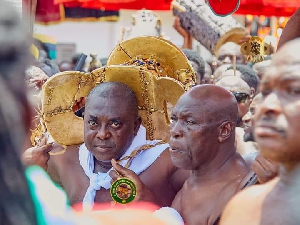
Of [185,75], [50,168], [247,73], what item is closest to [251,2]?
[247,73]

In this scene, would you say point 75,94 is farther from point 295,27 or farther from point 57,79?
point 295,27

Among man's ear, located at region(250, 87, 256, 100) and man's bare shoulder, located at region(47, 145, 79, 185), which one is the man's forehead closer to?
man's bare shoulder, located at region(47, 145, 79, 185)

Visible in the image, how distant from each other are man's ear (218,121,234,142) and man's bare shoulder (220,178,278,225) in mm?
863

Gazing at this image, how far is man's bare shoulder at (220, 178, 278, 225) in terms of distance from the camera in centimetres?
159

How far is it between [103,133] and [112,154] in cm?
12

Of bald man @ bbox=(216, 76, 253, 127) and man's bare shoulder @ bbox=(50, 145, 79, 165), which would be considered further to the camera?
bald man @ bbox=(216, 76, 253, 127)

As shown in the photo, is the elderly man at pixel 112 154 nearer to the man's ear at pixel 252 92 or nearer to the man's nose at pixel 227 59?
the man's ear at pixel 252 92

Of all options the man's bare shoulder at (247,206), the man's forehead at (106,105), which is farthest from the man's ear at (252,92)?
the man's bare shoulder at (247,206)

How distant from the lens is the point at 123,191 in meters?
2.71

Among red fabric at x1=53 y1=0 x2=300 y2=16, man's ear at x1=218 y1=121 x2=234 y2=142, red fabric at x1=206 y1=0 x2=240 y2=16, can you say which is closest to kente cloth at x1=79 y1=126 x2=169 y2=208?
man's ear at x1=218 y1=121 x2=234 y2=142

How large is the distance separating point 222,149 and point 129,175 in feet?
1.52

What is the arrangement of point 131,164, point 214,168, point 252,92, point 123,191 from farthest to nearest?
point 252,92 < point 131,164 < point 123,191 < point 214,168

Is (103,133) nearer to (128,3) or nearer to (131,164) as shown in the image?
(131,164)

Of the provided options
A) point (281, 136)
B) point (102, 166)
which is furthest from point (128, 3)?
point (281, 136)
